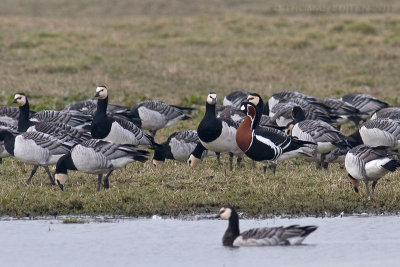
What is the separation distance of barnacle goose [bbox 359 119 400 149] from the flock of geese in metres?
0.02

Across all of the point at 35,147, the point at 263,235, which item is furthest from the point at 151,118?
the point at 263,235

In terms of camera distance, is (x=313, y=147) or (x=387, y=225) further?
(x=313, y=147)

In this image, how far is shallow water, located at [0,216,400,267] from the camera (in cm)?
913

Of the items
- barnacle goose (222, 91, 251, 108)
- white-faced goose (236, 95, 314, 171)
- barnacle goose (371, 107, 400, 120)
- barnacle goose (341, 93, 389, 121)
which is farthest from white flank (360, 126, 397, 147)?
barnacle goose (222, 91, 251, 108)

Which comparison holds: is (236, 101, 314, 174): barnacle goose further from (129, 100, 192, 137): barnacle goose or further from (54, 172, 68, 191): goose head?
(129, 100, 192, 137): barnacle goose

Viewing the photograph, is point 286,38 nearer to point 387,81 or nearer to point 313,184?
point 387,81

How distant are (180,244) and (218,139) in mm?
4289

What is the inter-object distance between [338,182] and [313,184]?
0.39 m

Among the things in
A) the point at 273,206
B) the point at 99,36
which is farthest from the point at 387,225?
the point at 99,36

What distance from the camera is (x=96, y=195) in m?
11.8

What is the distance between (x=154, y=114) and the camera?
1741 centimetres

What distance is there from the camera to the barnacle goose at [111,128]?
580 inches

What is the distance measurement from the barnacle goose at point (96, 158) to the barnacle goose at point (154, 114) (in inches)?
191

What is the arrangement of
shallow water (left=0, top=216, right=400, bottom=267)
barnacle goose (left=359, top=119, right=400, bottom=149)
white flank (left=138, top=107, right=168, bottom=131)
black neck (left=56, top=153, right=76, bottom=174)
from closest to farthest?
shallow water (left=0, top=216, right=400, bottom=267), black neck (left=56, top=153, right=76, bottom=174), barnacle goose (left=359, top=119, right=400, bottom=149), white flank (left=138, top=107, right=168, bottom=131)
